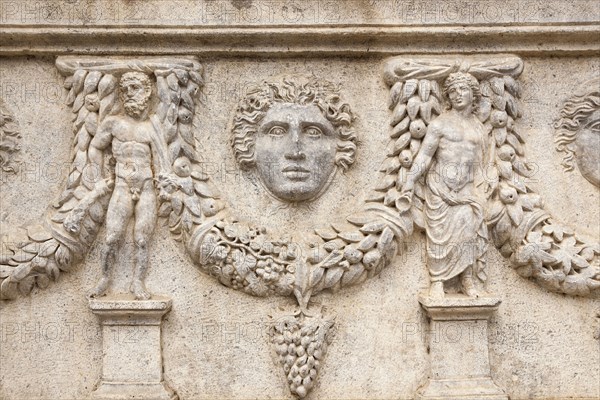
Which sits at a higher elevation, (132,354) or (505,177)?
(505,177)

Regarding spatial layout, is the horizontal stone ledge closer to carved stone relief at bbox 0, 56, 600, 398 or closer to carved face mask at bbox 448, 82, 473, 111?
carved stone relief at bbox 0, 56, 600, 398

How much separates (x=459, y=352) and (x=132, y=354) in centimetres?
156

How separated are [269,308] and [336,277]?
1.20ft

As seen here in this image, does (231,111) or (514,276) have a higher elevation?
(231,111)

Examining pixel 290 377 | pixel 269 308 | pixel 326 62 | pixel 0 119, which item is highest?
pixel 326 62

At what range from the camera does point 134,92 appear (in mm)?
3939

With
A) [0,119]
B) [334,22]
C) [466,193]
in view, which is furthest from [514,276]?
[0,119]

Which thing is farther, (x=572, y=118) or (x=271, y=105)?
(x=572, y=118)

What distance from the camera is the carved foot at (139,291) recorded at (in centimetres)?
393

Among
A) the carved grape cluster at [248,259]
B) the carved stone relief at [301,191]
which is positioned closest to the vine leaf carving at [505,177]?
the carved stone relief at [301,191]

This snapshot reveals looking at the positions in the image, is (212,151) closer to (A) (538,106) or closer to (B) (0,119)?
(B) (0,119)

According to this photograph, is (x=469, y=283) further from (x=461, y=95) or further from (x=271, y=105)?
(x=271, y=105)

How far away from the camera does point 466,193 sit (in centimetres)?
397

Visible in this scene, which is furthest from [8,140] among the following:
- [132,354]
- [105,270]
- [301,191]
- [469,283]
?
[469,283]
